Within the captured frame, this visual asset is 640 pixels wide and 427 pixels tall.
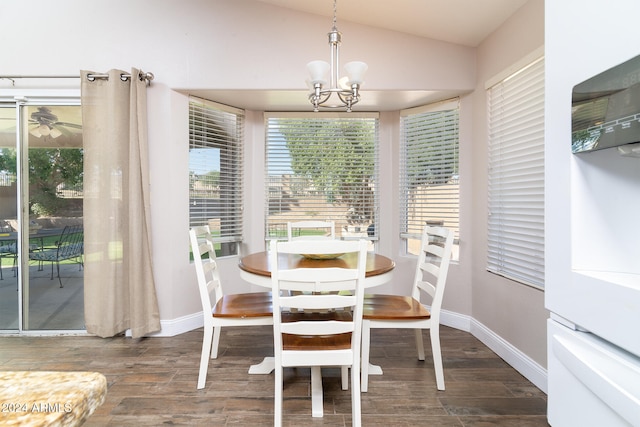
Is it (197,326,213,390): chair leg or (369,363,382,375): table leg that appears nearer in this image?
(197,326,213,390): chair leg

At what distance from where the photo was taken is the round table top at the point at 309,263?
1.93 m

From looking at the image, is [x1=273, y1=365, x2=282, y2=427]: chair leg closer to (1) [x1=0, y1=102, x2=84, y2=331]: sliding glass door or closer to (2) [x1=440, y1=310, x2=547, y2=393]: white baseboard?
(2) [x1=440, y1=310, x2=547, y2=393]: white baseboard

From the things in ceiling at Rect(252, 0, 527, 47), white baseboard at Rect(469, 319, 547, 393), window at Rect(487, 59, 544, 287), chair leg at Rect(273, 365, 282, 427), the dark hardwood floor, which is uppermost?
ceiling at Rect(252, 0, 527, 47)

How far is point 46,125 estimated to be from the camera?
2.89m

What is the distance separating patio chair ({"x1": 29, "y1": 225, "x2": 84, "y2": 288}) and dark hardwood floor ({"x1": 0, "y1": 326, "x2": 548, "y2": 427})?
0.70 metres

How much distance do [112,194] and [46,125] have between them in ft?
3.27

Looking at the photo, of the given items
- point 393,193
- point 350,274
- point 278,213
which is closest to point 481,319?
point 393,193

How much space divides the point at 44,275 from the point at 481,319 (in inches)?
158

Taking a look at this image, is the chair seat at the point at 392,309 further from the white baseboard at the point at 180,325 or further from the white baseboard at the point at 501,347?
the white baseboard at the point at 180,325

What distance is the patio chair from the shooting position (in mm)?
2908

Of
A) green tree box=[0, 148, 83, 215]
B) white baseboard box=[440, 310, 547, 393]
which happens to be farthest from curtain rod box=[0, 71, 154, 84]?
white baseboard box=[440, 310, 547, 393]

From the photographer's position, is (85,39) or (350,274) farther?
(85,39)

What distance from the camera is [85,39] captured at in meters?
2.83

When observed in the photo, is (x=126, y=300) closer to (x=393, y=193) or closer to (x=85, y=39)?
(x=85, y=39)
